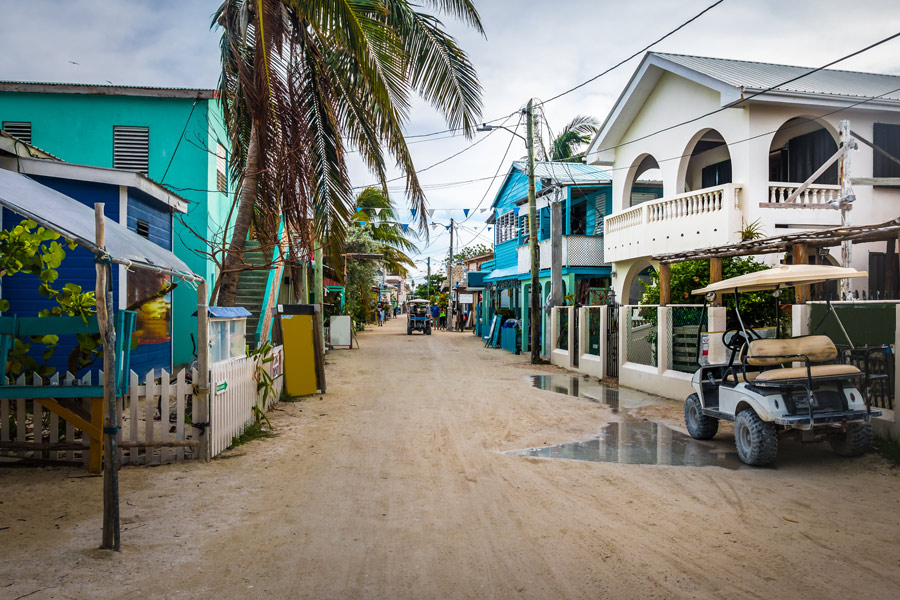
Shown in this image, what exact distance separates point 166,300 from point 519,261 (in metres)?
16.3

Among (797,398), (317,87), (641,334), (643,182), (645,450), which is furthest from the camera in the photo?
(643,182)

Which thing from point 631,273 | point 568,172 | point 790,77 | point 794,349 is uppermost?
point 790,77

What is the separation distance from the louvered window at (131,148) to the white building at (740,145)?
1301cm

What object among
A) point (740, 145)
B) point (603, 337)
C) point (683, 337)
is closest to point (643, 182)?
point (740, 145)

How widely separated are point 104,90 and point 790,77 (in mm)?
16840

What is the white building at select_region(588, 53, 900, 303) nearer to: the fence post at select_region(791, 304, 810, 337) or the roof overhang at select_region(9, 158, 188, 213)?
the fence post at select_region(791, 304, 810, 337)

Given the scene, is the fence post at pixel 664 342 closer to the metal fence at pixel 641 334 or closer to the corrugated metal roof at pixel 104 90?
the metal fence at pixel 641 334

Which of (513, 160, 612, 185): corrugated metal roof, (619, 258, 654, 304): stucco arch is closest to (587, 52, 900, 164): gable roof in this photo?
(513, 160, 612, 185): corrugated metal roof

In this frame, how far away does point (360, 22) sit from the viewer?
8.10 metres

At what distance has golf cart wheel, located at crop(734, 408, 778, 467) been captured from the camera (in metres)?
6.94

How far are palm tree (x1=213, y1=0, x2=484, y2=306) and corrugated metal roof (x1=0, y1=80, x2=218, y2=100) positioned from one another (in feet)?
17.7

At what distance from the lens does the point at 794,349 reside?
7215 millimetres

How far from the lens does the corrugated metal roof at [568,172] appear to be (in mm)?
→ 24500

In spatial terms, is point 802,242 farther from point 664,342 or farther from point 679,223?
point 679,223
